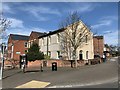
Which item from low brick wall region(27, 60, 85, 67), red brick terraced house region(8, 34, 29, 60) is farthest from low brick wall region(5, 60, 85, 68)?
red brick terraced house region(8, 34, 29, 60)

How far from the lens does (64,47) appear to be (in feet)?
142

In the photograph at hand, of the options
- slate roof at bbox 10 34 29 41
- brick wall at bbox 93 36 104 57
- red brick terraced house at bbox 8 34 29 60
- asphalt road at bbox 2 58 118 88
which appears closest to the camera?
asphalt road at bbox 2 58 118 88

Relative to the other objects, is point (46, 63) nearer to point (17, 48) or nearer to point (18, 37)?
point (17, 48)

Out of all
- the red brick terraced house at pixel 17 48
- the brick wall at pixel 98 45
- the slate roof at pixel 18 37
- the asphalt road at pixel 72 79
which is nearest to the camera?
the asphalt road at pixel 72 79


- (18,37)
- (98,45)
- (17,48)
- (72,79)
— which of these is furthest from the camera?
(18,37)

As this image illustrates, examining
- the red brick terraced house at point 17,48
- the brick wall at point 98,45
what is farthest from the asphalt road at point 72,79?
the brick wall at point 98,45

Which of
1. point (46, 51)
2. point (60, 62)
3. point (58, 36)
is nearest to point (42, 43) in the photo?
point (46, 51)

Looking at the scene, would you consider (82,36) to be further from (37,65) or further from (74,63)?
(37,65)

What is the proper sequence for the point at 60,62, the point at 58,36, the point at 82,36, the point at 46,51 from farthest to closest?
the point at 46,51 < the point at 58,36 < the point at 82,36 < the point at 60,62

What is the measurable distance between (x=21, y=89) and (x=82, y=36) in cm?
2407

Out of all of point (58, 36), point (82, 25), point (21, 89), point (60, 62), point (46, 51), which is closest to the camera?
point (21, 89)

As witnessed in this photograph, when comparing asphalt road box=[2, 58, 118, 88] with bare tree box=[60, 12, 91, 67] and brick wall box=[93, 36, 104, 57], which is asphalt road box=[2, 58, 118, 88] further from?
brick wall box=[93, 36, 104, 57]

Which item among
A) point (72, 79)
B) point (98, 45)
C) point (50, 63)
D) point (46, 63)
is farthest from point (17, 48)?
point (72, 79)

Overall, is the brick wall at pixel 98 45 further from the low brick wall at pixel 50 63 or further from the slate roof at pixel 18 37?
the low brick wall at pixel 50 63
